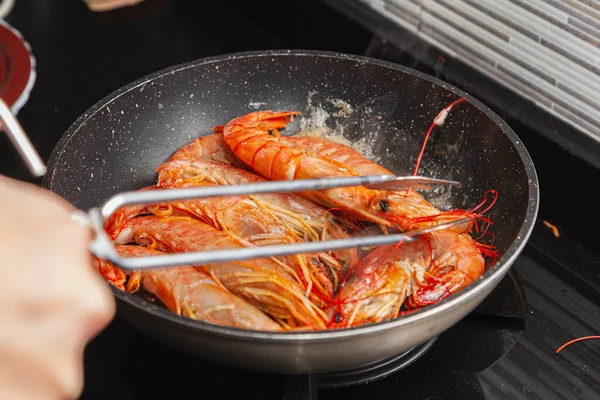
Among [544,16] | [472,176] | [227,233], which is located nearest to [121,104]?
[227,233]

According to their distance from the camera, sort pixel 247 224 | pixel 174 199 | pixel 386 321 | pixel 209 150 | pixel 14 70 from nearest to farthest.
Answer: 1. pixel 174 199
2. pixel 386 321
3. pixel 247 224
4. pixel 209 150
5. pixel 14 70

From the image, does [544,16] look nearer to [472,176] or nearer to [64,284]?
[472,176]

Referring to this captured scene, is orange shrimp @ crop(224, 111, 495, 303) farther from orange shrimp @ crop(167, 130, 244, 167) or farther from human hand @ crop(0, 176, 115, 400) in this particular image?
human hand @ crop(0, 176, 115, 400)

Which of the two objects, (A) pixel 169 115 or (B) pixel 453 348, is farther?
(A) pixel 169 115

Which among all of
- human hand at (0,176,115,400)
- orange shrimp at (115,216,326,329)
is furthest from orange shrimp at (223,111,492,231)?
human hand at (0,176,115,400)

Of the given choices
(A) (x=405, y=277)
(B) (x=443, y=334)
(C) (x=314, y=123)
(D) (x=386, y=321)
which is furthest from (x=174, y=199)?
(C) (x=314, y=123)

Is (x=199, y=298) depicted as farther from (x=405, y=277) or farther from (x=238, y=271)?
(x=405, y=277)

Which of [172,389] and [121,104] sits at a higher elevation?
[121,104]
